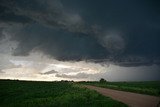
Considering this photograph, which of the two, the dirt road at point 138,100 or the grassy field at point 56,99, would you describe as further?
the dirt road at point 138,100

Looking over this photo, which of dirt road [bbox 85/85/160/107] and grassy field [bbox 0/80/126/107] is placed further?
dirt road [bbox 85/85/160/107]

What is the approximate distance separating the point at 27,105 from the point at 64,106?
4.31m

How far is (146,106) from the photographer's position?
2745 centimetres

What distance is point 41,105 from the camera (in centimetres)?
2841

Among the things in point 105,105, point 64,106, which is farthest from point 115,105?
point 64,106

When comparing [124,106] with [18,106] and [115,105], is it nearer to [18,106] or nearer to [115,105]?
[115,105]

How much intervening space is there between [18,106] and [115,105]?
10.7 meters

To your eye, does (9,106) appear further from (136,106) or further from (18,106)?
(136,106)

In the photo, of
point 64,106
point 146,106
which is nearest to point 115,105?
point 146,106

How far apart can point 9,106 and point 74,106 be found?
23.4ft

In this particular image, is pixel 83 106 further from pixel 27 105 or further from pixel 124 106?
pixel 27 105

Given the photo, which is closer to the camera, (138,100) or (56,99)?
(56,99)

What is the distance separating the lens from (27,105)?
28.2m

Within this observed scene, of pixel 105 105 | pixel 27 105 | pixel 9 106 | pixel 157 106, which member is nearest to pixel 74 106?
pixel 105 105
